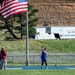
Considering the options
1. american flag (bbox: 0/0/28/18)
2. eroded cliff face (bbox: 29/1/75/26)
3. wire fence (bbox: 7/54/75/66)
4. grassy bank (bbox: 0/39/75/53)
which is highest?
eroded cliff face (bbox: 29/1/75/26)

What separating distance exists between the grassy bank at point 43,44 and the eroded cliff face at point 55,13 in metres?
17.5

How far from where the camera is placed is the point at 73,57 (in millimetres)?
42656

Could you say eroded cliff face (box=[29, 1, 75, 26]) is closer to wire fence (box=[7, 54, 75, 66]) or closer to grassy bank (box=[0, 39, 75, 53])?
grassy bank (box=[0, 39, 75, 53])

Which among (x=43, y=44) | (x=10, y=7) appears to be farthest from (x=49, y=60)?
(x=43, y=44)

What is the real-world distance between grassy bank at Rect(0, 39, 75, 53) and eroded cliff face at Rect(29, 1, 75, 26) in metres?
17.5

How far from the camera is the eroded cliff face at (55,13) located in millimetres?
80000

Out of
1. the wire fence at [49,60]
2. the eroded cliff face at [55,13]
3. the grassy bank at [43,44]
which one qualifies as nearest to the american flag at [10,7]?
the wire fence at [49,60]

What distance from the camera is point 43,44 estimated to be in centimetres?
5988

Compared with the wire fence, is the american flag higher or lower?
higher

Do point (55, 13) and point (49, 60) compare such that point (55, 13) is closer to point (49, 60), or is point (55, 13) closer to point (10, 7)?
point (49, 60)

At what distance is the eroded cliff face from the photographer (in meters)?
80.0

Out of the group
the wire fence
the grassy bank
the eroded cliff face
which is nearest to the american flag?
the wire fence

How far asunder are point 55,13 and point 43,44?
22.5m

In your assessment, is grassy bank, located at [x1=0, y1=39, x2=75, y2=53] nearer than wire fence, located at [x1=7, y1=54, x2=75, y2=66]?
No
